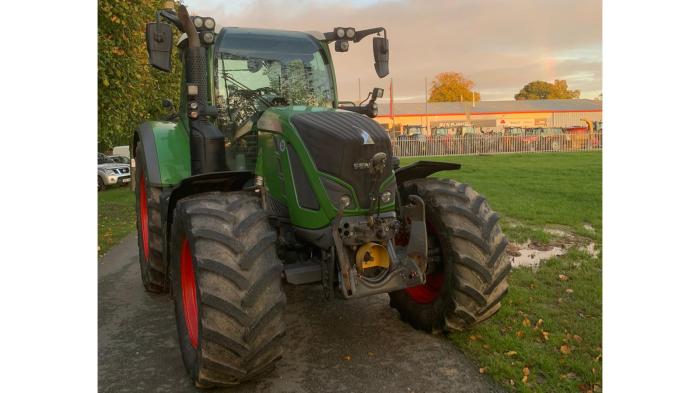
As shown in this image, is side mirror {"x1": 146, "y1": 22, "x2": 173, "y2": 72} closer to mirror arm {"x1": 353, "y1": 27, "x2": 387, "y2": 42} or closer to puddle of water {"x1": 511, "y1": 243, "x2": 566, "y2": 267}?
mirror arm {"x1": 353, "y1": 27, "x2": 387, "y2": 42}

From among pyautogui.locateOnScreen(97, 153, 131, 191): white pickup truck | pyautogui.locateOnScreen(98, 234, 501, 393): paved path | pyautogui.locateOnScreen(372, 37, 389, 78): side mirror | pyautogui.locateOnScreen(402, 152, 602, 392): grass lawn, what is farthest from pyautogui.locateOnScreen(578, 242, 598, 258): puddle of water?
pyautogui.locateOnScreen(97, 153, 131, 191): white pickup truck

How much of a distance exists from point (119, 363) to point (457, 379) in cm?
239

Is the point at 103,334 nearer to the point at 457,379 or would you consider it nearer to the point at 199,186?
the point at 199,186

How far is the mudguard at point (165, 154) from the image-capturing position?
5.00 meters

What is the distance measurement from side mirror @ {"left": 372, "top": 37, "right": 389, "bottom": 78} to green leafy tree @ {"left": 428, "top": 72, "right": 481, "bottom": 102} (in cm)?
5629

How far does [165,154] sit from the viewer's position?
16.9ft

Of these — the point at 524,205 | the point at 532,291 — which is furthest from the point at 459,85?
the point at 532,291

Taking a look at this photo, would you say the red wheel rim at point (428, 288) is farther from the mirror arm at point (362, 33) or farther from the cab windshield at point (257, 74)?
the mirror arm at point (362, 33)

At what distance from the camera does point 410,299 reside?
14.8 ft

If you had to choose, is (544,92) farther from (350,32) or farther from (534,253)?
(350,32)

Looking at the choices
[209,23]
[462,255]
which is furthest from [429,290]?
[209,23]

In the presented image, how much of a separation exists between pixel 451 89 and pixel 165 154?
57.7 metres

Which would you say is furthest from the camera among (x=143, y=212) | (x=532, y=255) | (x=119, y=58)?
(x=119, y=58)

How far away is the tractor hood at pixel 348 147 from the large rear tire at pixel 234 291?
1.88 feet
